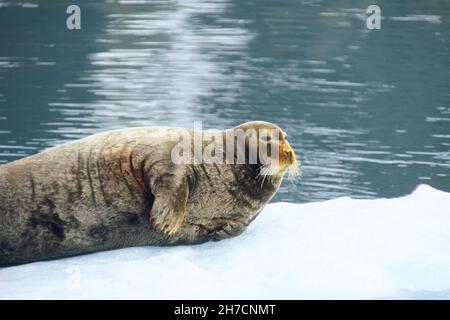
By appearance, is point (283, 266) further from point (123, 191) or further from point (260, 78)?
point (260, 78)

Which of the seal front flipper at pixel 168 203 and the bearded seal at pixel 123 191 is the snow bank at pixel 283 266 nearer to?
the bearded seal at pixel 123 191

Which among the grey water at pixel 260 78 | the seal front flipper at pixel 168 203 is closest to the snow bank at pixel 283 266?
the seal front flipper at pixel 168 203

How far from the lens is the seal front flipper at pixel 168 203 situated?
4223 mm

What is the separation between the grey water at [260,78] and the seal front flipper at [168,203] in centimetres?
166

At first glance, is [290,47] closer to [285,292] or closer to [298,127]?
[298,127]

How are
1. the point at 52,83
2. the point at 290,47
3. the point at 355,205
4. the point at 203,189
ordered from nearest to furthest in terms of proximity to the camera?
the point at 203,189, the point at 355,205, the point at 52,83, the point at 290,47

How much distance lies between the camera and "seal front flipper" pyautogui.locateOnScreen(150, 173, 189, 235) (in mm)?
4223

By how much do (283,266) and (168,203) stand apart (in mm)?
655

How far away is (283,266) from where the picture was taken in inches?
167

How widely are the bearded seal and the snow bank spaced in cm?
9

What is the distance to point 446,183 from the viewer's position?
19.4 ft

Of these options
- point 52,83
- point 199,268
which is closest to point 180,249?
point 199,268

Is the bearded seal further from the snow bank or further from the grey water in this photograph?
the grey water

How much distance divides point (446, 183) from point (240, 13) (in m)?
5.96
